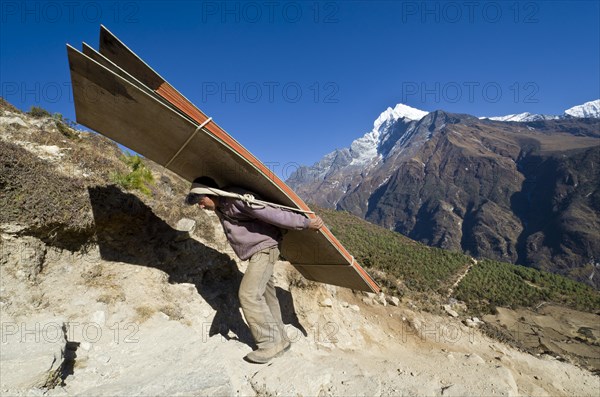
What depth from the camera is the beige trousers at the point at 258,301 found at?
14.6ft

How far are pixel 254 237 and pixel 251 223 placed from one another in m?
0.22

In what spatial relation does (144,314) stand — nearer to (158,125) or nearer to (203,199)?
(203,199)

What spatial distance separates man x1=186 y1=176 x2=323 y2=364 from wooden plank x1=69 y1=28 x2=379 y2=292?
0.34 m

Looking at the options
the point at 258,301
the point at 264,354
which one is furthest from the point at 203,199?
the point at 264,354

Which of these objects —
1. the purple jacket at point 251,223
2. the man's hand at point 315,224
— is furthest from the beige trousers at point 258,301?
the man's hand at point 315,224

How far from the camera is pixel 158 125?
4242 mm

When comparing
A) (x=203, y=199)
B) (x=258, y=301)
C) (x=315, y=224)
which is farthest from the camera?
(x=315, y=224)

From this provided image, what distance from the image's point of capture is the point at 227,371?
3.89 meters

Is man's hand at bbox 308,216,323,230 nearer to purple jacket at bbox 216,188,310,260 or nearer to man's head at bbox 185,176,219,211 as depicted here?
purple jacket at bbox 216,188,310,260

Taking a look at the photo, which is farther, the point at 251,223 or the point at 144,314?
the point at 144,314

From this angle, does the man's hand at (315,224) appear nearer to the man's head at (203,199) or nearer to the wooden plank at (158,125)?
the wooden plank at (158,125)

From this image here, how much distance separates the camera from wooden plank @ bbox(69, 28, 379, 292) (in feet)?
12.1

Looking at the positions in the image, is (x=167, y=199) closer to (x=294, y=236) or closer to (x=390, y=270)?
(x=294, y=236)

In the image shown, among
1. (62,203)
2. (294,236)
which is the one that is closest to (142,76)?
(62,203)
